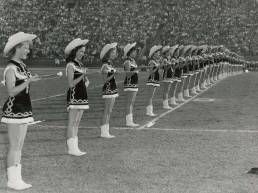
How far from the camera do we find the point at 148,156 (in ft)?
28.2

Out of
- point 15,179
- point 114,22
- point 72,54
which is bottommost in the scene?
point 15,179

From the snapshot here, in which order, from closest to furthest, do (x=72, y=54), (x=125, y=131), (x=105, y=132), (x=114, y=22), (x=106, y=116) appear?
(x=72, y=54) → (x=106, y=116) → (x=105, y=132) → (x=125, y=131) → (x=114, y=22)

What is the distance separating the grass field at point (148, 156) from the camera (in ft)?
22.2

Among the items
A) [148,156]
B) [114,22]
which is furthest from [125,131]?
[114,22]

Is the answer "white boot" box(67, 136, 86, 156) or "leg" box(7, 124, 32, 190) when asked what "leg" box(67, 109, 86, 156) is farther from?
"leg" box(7, 124, 32, 190)

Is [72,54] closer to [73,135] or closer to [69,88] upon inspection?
[69,88]

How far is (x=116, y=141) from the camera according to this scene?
1010cm

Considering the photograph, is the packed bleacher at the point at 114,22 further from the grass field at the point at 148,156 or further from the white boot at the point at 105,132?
the white boot at the point at 105,132

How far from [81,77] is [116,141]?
1941 mm

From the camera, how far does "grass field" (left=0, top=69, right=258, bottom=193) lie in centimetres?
676

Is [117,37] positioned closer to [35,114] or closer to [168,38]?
[168,38]

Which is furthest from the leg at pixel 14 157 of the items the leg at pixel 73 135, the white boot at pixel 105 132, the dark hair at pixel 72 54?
the white boot at pixel 105 132

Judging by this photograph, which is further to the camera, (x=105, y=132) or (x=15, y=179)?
(x=105, y=132)

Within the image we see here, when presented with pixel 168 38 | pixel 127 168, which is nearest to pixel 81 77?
pixel 127 168
